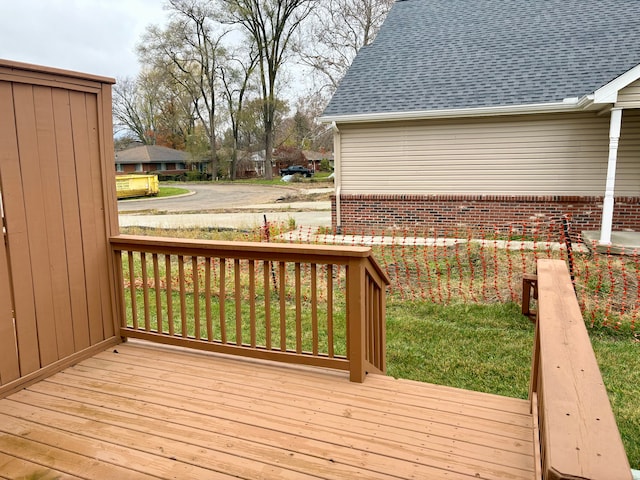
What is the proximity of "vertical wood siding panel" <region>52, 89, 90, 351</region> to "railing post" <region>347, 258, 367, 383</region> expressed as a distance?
6.00ft

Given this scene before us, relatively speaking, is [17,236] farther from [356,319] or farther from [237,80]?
[237,80]

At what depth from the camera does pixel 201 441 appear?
91.4 inches

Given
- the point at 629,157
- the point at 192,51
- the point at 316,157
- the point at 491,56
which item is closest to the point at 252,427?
the point at 629,157

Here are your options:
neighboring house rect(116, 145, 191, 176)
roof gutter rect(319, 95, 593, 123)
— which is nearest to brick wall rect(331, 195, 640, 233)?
roof gutter rect(319, 95, 593, 123)

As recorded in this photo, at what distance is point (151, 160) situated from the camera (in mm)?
43875

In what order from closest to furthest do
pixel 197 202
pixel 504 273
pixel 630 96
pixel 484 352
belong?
pixel 484 352 → pixel 504 273 → pixel 630 96 → pixel 197 202

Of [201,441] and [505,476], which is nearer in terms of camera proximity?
[505,476]

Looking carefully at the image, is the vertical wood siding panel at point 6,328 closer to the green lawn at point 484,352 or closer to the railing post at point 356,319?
the railing post at point 356,319

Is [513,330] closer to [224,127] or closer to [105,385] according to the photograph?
[105,385]

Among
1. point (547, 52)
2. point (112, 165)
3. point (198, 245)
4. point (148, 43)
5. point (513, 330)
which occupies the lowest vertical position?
point (513, 330)

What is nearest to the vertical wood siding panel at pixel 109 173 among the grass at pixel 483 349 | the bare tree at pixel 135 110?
the grass at pixel 483 349

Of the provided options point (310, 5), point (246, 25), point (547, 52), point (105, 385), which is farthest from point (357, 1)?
point (105, 385)

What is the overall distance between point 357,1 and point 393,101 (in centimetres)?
1834

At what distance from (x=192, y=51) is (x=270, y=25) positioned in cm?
715
